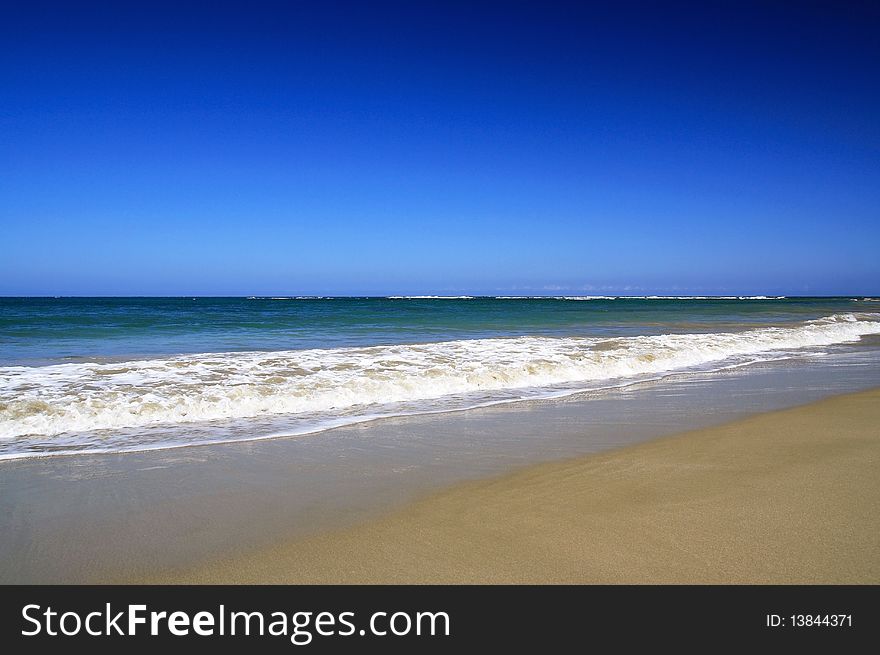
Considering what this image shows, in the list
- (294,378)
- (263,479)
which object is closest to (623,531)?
(263,479)

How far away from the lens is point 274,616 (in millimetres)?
2670

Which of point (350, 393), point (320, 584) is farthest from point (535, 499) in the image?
point (350, 393)

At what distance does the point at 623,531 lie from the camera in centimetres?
343

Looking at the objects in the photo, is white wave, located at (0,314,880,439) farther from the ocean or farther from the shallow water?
the shallow water

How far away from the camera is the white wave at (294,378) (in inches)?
274

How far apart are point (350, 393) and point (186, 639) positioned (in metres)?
6.00

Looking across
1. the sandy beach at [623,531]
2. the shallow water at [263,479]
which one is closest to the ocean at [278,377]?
the shallow water at [263,479]

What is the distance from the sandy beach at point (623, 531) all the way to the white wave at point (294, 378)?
167 inches

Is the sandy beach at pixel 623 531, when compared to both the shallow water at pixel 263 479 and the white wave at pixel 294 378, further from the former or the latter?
the white wave at pixel 294 378

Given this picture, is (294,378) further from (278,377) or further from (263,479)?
(263,479)

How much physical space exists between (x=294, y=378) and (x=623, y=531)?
703cm

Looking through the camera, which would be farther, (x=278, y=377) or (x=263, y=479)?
(x=278, y=377)

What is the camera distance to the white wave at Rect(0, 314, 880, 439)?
697 centimetres

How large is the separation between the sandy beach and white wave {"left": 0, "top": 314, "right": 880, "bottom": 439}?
4248 millimetres
